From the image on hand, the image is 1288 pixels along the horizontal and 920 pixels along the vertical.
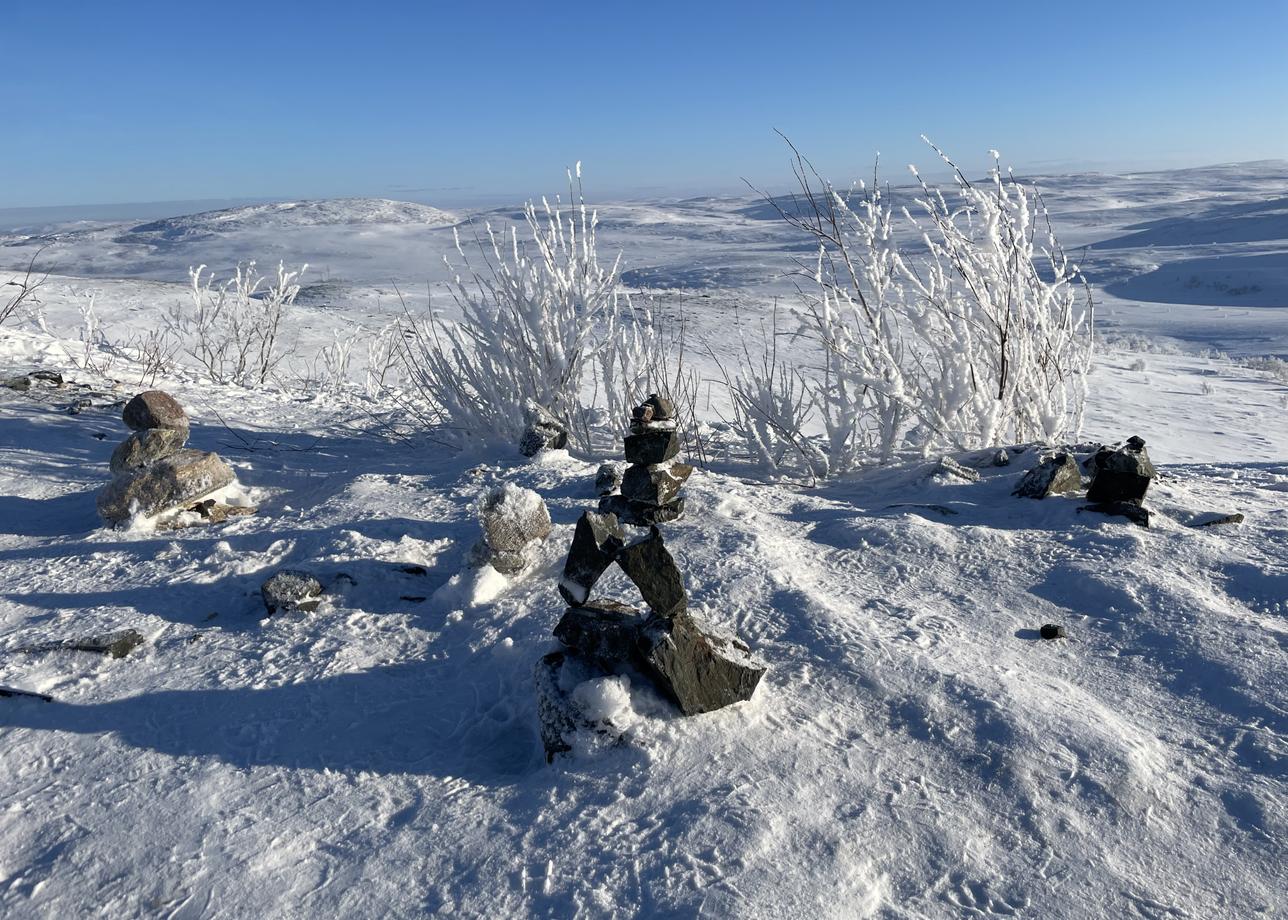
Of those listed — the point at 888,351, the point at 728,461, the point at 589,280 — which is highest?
the point at 589,280

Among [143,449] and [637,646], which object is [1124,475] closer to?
[637,646]

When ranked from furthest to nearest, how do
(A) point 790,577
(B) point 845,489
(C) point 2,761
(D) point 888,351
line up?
(D) point 888,351 → (B) point 845,489 → (A) point 790,577 → (C) point 2,761

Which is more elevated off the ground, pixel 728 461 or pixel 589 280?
pixel 589 280

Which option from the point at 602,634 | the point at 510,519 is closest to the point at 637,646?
the point at 602,634

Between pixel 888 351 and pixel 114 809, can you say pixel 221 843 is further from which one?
pixel 888 351

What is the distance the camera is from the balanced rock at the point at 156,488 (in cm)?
343

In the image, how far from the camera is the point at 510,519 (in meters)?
2.84

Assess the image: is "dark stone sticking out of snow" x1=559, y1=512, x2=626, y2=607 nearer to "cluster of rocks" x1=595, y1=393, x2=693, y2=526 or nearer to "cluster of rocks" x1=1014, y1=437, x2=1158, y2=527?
"cluster of rocks" x1=595, y1=393, x2=693, y2=526

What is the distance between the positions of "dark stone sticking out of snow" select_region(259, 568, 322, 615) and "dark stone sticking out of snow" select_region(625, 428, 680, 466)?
3.88 feet

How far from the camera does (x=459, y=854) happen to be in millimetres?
1696

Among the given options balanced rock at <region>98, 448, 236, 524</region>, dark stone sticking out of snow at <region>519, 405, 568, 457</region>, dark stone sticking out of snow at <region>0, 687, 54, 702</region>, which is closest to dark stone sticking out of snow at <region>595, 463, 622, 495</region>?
dark stone sticking out of snow at <region>519, 405, 568, 457</region>

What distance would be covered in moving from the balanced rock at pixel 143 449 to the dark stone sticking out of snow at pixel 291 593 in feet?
4.46

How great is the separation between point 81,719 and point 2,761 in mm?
186

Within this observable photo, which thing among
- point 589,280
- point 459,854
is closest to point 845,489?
point 589,280
